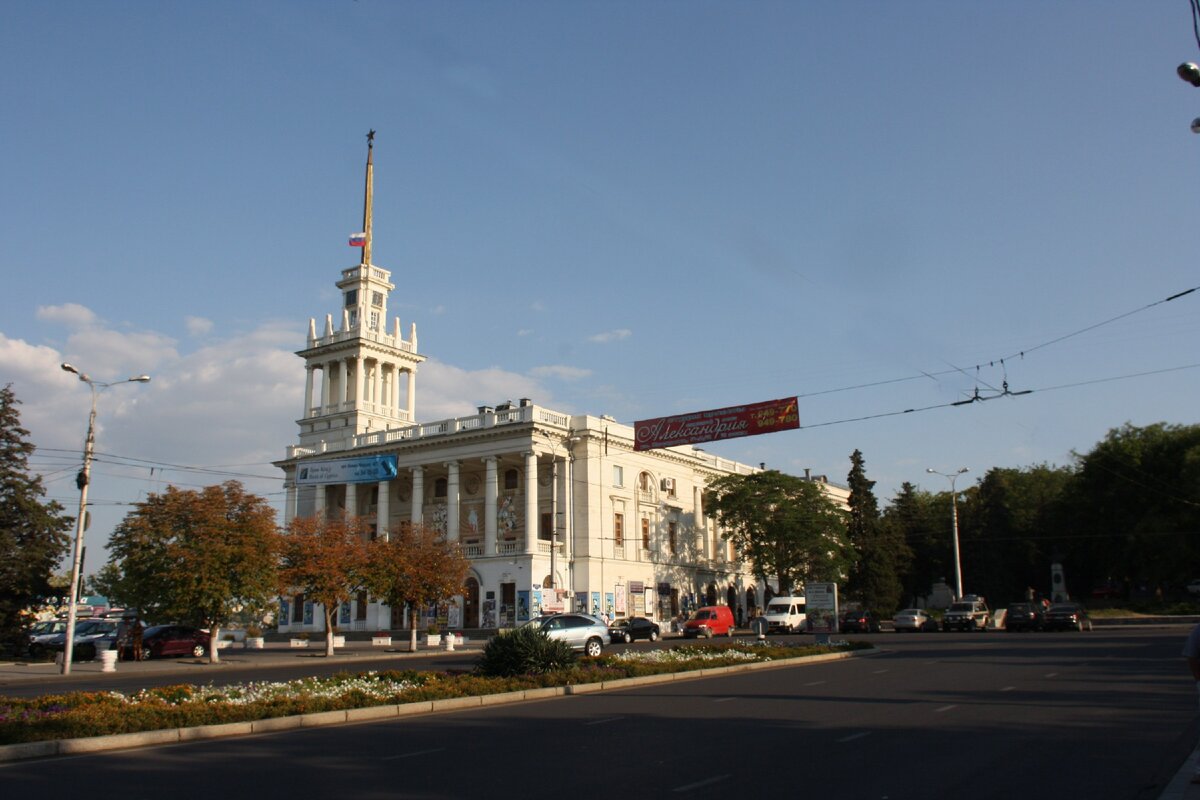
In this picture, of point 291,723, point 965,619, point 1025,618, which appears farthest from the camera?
point 965,619

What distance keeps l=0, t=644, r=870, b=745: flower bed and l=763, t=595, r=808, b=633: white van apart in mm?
32315

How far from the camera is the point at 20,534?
41531 mm

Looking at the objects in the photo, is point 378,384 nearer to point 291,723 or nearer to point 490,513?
point 490,513

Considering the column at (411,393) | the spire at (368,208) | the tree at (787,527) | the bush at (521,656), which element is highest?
the spire at (368,208)

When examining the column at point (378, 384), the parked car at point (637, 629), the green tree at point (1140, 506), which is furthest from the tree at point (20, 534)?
the green tree at point (1140, 506)

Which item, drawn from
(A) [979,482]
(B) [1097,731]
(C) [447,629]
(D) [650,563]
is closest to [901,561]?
(A) [979,482]

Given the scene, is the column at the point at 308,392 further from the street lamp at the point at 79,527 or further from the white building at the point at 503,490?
the street lamp at the point at 79,527

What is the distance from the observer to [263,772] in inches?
418

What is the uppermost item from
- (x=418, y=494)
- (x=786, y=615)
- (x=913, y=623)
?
(x=418, y=494)

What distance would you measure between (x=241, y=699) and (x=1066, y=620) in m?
45.0

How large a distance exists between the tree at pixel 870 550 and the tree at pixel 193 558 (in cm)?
5350

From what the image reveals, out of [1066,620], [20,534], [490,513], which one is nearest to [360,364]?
[490,513]

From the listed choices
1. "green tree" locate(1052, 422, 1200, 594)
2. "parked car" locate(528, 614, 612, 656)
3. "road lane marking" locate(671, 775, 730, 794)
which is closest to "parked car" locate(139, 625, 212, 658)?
"parked car" locate(528, 614, 612, 656)

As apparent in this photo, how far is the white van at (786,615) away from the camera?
54.8 m
